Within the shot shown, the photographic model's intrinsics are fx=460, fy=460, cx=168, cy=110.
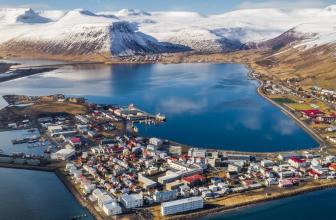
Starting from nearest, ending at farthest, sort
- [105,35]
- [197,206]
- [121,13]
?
[197,206] → [105,35] → [121,13]

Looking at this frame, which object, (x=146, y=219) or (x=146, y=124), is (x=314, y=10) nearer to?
(x=146, y=124)

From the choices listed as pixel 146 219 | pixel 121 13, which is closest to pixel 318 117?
pixel 146 219

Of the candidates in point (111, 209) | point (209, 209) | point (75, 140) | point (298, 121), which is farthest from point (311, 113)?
point (111, 209)

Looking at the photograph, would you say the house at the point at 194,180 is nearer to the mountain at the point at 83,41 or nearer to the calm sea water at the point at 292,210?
the calm sea water at the point at 292,210

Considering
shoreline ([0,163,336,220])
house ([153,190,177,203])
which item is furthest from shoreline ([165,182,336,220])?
house ([153,190,177,203])

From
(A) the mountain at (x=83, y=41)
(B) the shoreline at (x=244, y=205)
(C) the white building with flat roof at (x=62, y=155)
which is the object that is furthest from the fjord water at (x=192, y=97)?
A: (A) the mountain at (x=83, y=41)
